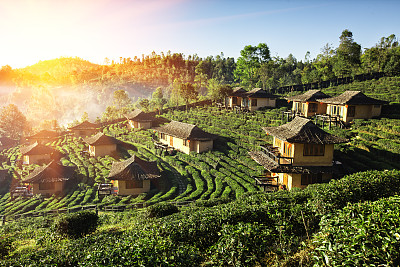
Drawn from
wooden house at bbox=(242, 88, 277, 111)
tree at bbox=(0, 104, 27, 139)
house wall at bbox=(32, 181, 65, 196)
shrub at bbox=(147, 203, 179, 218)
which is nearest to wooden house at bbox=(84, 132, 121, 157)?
house wall at bbox=(32, 181, 65, 196)

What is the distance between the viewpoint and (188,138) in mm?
39688

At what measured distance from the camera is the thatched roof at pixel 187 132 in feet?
131

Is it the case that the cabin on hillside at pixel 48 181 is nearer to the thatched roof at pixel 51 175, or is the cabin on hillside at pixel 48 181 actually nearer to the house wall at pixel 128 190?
the thatched roof at pixel 51 175

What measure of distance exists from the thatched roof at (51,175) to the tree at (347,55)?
63.1 metres

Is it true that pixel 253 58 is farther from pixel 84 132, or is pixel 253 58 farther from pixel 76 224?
pixel 76 224

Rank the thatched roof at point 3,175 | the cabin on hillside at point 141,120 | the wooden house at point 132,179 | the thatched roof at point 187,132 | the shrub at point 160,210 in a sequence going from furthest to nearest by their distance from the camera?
the cabin on hillside at point 141,120 → the thatched roof at point 3,175 → the thatched roof at point 187,132 → the wooden house at point 132,179 → the shrub at point 160,210

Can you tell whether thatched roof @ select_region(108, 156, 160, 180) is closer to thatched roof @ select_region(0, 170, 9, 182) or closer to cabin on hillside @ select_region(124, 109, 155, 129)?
thatched roof @ select_region(0, 170, 9, 182)

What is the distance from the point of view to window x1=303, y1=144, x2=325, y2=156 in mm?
24625

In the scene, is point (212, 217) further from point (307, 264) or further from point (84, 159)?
point (84, 159)

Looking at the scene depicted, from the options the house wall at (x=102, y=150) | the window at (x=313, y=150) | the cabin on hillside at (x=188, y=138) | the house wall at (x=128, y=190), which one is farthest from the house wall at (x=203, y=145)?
the window at (x=313, y=150)

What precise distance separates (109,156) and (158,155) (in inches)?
336

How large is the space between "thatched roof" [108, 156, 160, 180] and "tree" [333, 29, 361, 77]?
56161mm

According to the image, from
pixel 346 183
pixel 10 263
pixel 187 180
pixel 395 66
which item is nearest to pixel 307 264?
pixel 346 183

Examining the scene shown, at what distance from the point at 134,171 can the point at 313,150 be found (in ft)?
61.3
